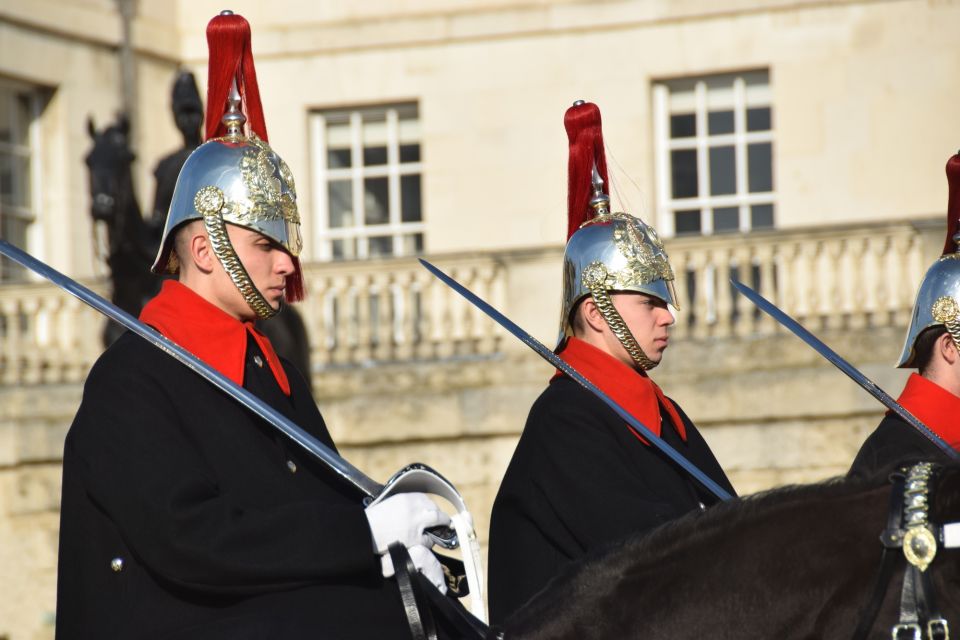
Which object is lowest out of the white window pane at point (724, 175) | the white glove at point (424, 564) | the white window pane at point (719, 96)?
the white glove at point (424, 564)

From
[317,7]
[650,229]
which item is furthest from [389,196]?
[650,229]

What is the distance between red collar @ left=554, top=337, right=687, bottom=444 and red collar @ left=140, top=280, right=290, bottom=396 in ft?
4.40

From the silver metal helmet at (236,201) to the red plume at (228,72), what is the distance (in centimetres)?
21

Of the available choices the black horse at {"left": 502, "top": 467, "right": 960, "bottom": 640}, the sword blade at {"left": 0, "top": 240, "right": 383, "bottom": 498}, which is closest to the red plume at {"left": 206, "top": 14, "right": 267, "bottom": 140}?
the sword blade at {"left": 0, "top": 240, "right": 383, "bottom": 498}

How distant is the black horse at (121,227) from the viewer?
1305 cm

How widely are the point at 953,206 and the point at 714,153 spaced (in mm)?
12786

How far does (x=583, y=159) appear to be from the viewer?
6.04 metres

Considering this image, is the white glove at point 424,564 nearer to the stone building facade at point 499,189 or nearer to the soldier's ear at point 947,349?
the soldier's ear at point 947,349

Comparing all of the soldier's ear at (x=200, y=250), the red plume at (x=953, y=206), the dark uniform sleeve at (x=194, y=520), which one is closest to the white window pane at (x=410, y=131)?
the red plume at (x=953, y=206)

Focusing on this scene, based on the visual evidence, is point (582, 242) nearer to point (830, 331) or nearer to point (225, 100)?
point (225, 100)

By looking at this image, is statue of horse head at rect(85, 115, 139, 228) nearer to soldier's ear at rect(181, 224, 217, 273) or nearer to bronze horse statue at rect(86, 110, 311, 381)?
bronze horse statue at rect(86, 110, 311, 381)

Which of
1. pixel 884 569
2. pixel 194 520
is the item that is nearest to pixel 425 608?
pixel 194 520

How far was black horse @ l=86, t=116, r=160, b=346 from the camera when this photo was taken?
13.0m

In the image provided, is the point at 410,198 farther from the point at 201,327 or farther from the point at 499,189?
the point at 201,327
